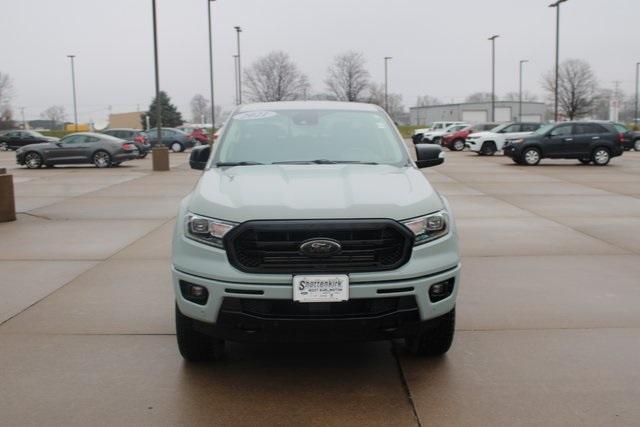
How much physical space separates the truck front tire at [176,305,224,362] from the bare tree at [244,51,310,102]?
74.0 m

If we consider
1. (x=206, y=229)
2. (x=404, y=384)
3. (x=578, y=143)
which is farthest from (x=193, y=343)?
(x=578, y=143)

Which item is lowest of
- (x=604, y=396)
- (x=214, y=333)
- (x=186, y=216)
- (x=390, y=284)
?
(x=604, y=396)

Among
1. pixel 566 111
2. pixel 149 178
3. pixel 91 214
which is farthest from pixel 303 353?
pixel 566 111

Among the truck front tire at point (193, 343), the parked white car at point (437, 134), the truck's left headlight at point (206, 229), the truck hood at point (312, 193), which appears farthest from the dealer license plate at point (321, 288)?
the parked white car at point (437, 134)

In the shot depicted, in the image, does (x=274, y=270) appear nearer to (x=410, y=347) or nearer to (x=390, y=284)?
(x=390, y=284)

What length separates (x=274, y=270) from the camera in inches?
151

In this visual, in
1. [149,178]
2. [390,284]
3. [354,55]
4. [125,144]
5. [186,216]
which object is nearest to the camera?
[390,284]

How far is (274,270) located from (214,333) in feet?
1.77

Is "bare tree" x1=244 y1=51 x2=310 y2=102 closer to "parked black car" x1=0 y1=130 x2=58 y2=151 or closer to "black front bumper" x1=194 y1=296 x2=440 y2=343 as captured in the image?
"parked black car" x1=0 y1=130 x2=58 y2=151

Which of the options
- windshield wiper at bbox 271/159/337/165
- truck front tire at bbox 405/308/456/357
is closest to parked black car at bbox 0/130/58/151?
windshield wiper at bbox 271/159/337/165

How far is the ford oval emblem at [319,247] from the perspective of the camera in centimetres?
384

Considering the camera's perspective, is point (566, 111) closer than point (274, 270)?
No

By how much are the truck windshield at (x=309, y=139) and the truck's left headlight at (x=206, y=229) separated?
42.1 inches

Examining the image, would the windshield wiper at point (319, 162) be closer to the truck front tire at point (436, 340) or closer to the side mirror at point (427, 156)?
the side mirror at point (427, 156)
